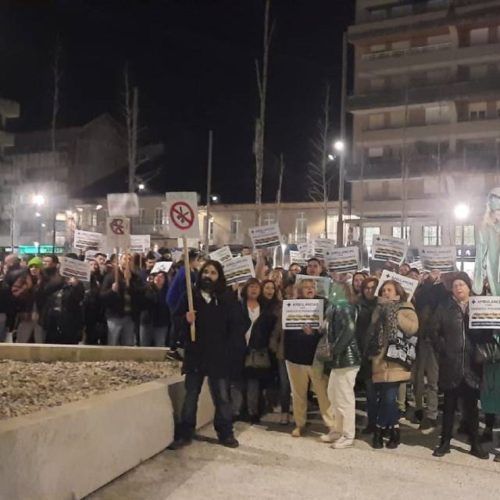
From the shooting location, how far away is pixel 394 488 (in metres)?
6.49

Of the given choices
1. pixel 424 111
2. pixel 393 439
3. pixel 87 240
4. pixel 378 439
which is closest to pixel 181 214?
pixel 378 439

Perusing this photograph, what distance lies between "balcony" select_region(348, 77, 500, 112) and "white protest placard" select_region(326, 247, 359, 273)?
38.6 meters

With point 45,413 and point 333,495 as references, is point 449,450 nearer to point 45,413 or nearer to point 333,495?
point 333,495

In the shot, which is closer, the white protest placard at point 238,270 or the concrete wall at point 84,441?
the concrete wall at point 84,441

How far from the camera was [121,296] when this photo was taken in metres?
11.3

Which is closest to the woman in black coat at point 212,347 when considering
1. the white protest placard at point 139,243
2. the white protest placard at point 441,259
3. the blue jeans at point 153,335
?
the blue jeans at point 153,335

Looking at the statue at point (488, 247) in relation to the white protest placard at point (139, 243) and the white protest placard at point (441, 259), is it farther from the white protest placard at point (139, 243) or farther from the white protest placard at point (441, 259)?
the white protest placard at point (139, 243)

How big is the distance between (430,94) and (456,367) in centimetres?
4737

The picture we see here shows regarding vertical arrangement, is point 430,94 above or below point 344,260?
above

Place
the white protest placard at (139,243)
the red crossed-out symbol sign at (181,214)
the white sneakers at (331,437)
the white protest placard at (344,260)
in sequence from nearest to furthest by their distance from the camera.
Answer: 1. the white sneakers at (331,437)
2. the red crossed-out symbol sign at (181,214)
3. the white protest placard at (344,260)
4. the white protest placard at (139,243)

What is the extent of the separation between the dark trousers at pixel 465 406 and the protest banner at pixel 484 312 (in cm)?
68

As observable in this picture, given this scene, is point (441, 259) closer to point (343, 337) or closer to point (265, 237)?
point (265, 237)

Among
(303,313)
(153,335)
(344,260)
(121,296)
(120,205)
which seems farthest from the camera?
(120,205)

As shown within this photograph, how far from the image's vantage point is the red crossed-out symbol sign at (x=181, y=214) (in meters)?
8.41
